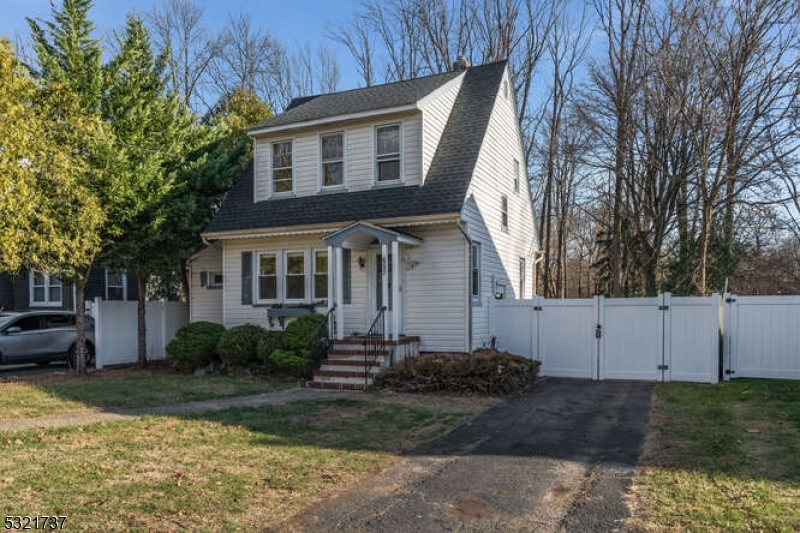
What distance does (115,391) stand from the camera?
36.4 ft

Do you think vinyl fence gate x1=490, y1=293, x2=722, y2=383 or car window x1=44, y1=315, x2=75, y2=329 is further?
car window x1=44, y1=315, x2=75, y2=329

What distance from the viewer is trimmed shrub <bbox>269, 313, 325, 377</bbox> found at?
12383mm

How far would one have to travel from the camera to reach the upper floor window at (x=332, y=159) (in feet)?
48.6

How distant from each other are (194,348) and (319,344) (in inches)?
126

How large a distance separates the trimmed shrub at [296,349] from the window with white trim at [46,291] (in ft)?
45.7

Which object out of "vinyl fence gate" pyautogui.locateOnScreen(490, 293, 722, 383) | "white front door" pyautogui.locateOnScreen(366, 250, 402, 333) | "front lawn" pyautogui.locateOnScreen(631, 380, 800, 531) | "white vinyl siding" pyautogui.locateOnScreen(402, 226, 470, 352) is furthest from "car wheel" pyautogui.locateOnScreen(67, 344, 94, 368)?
"front lawn" pyautogui.locateOnScreen(631, 380, 800, 531)

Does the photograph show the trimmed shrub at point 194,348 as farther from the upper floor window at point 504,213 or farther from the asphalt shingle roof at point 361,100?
the upper floor window at point 504,213

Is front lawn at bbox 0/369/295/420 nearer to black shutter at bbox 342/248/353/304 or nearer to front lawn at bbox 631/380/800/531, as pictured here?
black shutter at bbox 342/248/353/304

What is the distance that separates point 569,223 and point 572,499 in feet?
102

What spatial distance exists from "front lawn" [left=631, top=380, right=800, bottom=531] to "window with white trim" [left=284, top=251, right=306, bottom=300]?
839cm

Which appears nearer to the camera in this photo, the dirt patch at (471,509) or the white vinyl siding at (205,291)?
the dirt patch at (471,509)

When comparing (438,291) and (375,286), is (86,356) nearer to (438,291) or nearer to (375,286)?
(375,286)

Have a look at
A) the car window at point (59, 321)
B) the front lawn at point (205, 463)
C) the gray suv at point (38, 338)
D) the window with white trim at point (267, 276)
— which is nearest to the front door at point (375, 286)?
the window with white trim at point (267, 276)

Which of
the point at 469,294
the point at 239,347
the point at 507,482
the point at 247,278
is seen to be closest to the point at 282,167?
the point at 247,278
